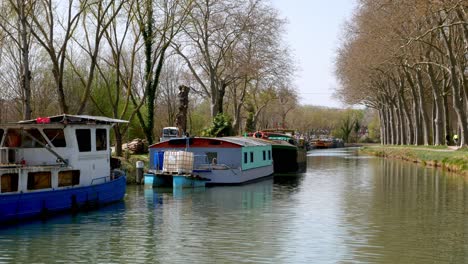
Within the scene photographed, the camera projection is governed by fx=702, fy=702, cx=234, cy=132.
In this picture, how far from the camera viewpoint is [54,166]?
82.3ft

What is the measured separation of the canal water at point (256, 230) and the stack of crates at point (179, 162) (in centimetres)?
171

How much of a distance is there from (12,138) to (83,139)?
2.66m

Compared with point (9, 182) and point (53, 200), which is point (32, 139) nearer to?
point (53, 200)

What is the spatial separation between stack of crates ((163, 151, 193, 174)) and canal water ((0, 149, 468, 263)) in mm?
1713

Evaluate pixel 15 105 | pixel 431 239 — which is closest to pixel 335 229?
pixel 431 239

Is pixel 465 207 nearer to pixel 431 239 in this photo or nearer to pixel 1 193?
pixel 431 239

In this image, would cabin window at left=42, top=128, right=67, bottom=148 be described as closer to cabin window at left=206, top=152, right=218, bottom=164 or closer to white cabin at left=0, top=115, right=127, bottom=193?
white cabin at left=0, top=115, right=127, bottom=193

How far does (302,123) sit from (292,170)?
399ft

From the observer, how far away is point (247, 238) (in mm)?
21000

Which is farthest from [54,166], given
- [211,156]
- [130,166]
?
[130,166]

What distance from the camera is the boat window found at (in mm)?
26328

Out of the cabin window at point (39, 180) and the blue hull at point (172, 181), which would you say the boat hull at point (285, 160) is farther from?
the cabin window at point (39, 180)

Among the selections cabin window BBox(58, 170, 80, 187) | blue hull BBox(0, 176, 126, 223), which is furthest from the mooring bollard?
cabin window BBox(58, 170, 80, 187)

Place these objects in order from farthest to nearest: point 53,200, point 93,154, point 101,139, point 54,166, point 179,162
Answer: point 179,162
point 101,139
point 93,154
point 54,166
point 53,200
